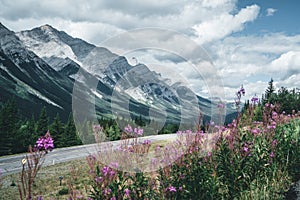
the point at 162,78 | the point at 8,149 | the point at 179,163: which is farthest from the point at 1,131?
the point at 179,163

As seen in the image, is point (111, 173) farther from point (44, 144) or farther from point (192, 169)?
point (44, 144)

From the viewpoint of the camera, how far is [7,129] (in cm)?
2319

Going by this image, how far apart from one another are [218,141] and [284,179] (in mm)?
1817

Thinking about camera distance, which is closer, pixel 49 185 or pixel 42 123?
pixel 49 185

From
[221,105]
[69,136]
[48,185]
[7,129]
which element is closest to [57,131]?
[69,136]

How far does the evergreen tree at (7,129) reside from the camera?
2288 cm

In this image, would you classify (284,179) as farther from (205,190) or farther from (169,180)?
(169,180)

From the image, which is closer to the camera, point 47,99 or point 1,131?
point 1,131

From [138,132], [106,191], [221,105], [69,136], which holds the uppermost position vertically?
[221,105]

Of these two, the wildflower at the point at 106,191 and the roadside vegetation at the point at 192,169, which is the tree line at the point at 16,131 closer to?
the roadside vegetation at the point at 192,169

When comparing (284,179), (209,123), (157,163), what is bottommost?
(284,179)

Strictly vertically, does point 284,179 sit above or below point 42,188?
above

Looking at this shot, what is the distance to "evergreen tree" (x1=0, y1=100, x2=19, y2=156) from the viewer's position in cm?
2288

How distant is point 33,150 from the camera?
7.51 feet
